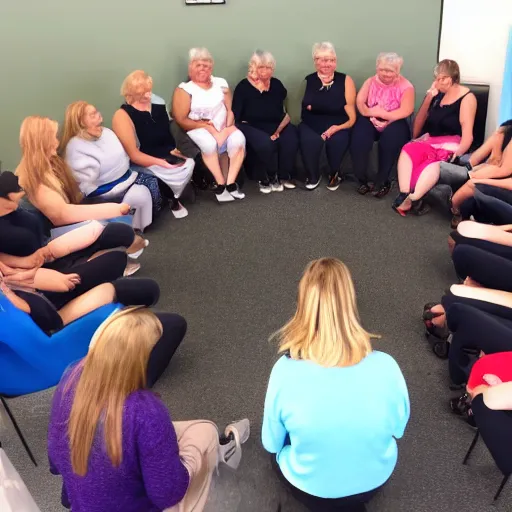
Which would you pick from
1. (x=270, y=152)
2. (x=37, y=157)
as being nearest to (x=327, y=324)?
(x=37, y=157)

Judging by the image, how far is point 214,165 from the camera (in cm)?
420

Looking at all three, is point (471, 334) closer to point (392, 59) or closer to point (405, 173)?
point (405, 173)

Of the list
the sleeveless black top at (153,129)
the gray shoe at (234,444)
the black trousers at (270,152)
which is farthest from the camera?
the black trousers at (270,152)

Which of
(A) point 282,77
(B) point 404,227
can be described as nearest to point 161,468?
(B) point 404,227

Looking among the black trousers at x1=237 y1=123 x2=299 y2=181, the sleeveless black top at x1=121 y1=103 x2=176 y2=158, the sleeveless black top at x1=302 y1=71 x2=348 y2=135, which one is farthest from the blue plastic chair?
the sleeveless black top at x1=302 y1=71 x2=348 y2=135

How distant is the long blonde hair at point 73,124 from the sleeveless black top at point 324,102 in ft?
6.20

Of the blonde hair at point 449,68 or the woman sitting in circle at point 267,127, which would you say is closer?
the blonde hair at point 449,68

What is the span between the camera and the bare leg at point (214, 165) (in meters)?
4.19

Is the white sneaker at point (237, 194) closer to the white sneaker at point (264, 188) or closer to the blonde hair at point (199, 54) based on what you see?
the white sneaker at point (264, 188)

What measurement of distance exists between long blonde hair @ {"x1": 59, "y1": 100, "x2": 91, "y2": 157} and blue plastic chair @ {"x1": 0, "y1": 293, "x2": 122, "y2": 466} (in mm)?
1534

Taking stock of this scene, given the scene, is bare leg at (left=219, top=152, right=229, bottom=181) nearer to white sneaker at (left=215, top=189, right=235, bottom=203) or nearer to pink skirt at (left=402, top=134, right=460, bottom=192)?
white sneaker at (left=215, top=189, right=235, bottom=203)

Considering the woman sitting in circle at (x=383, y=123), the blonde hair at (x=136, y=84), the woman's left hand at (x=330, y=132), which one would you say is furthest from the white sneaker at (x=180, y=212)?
the woman sitting in circle at (x=383, y=123)

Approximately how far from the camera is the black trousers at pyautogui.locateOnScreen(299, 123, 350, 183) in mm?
4285

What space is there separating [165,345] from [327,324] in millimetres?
1159
